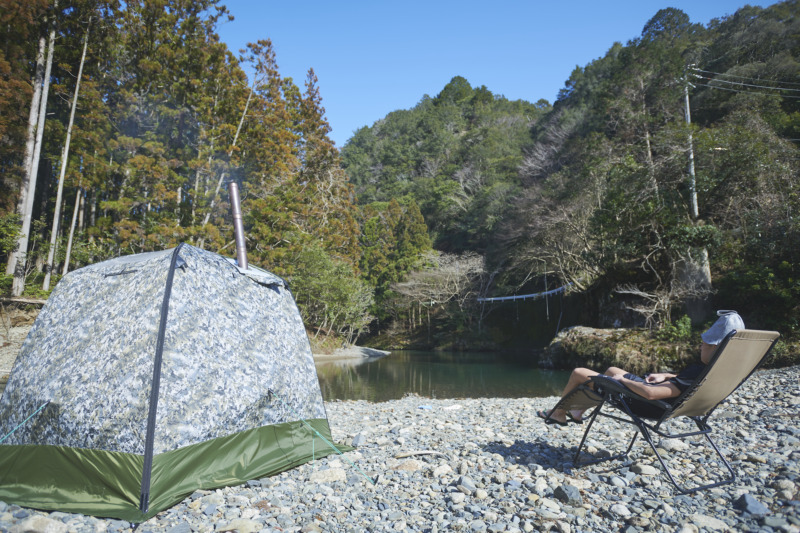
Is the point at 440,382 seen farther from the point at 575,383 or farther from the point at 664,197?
the point at 575,383

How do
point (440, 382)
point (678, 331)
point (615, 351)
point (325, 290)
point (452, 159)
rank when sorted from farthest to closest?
point (452, 159) → point (325, 290) → point (440, 382) → point (615, 351) → point (678, 331)

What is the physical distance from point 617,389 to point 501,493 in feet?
3.88

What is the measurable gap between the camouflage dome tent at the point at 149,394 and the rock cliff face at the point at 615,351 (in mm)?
11334

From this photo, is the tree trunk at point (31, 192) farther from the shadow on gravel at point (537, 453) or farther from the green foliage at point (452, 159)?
the green foliage at point (452, 159)

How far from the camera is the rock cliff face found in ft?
40.3

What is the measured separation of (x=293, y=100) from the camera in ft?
91.5

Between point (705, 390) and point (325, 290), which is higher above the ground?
point (705, 390)

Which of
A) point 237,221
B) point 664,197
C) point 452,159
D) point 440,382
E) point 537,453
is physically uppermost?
point 452,159

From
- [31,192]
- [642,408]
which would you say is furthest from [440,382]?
[31,192]

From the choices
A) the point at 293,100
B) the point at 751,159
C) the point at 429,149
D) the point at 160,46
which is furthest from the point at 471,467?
the point at 429,149

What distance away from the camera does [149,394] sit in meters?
3.36

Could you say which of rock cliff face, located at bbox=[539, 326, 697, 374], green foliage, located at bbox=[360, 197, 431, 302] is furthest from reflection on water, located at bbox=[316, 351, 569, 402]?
green foliage, located at bbox=[360, 197, 431, 302]

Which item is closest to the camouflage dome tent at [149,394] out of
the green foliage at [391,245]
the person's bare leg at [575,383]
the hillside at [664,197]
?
the person's bare leg at [575,383]

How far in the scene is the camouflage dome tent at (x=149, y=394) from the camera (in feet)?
10.8
